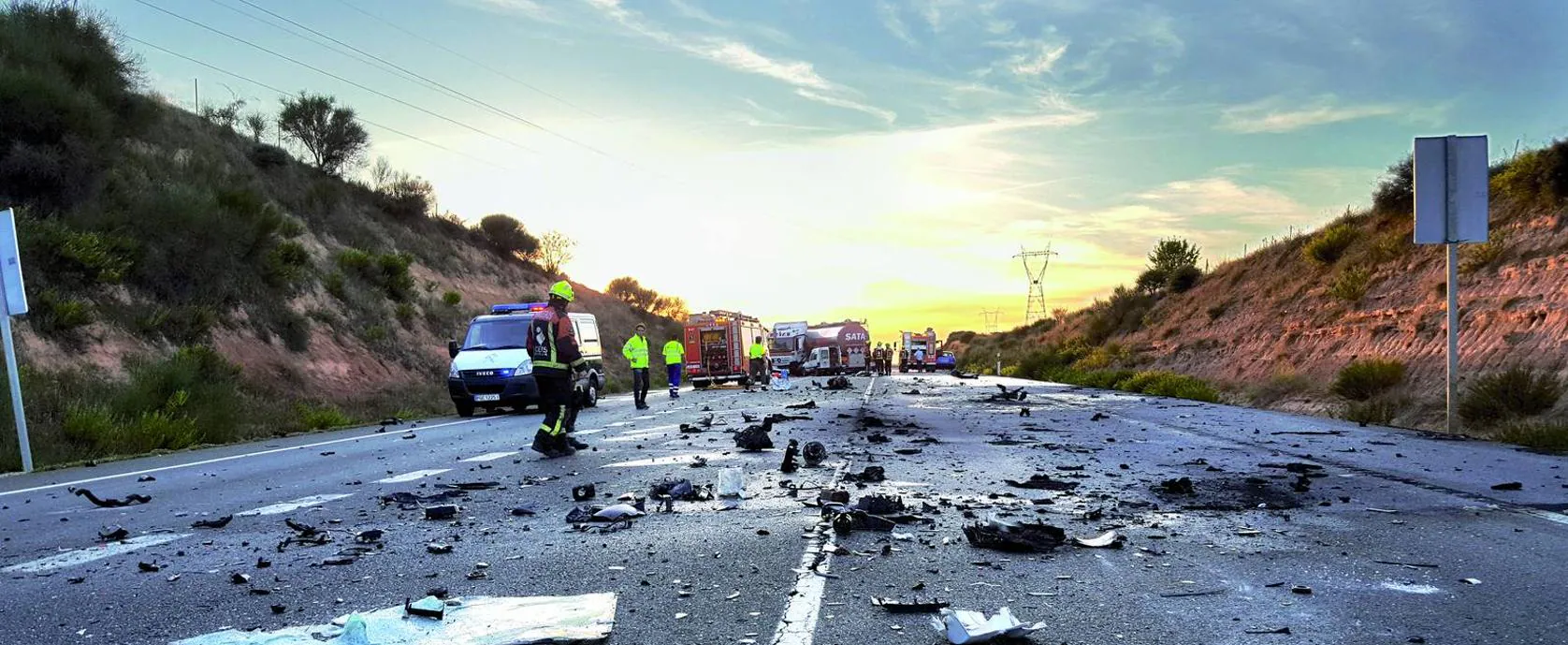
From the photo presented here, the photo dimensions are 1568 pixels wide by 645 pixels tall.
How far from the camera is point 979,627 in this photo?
3602 mm

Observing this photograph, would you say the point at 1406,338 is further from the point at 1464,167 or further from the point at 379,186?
the point at 379,186

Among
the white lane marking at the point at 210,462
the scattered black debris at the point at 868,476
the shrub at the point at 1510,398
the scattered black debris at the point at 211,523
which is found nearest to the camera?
the scattered black debris at the point at 211,523

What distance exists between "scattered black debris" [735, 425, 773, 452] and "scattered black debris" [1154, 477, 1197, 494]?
4.70 m

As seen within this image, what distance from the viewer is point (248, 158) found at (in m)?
40.2

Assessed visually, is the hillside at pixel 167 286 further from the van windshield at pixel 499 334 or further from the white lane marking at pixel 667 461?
the white lane marking at pixel 667 461

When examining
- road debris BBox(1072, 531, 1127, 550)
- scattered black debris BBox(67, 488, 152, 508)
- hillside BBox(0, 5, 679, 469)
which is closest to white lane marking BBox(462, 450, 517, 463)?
scattered black debris BBox(67, 488, 152, 508)

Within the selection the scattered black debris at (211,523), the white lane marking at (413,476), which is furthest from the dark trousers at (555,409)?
the scattered black debris at (211,523)

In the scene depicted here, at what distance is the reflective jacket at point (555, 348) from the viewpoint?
1156 centimetres

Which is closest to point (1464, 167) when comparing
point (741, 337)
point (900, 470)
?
point (900, 470)

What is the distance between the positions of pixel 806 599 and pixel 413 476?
21.1ft

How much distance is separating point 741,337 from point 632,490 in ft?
115

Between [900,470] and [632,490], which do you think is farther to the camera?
[900,470]

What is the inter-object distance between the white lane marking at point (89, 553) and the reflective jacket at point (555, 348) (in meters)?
5.49

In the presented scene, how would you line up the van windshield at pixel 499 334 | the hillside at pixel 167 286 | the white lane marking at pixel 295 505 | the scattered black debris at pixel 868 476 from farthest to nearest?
1. the van windshield at pixel 499 334
2. the hillside at pixel 167 286
3. the scattered black debris at pixel 868 476
4. the white lane marking at pixel 295 505
